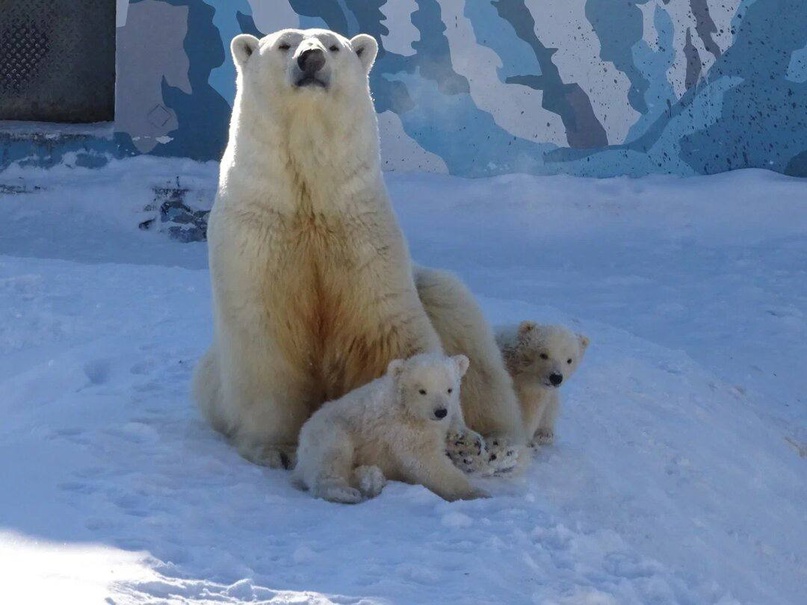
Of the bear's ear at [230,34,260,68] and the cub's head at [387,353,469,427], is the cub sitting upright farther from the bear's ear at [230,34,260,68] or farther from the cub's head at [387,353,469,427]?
the cub's head at [387,353,469,427]

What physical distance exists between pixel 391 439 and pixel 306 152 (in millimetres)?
909

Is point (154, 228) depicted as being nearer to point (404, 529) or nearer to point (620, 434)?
point (620, 434)

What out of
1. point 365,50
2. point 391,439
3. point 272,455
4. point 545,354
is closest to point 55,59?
point 365,50

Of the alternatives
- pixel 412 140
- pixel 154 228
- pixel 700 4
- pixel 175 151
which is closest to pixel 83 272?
pixel 154 228

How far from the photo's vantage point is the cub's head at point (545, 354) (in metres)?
4.31

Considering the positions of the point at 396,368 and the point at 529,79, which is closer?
the point at 396,368

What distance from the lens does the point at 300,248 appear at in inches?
149

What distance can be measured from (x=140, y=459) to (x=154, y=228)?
5076 mm

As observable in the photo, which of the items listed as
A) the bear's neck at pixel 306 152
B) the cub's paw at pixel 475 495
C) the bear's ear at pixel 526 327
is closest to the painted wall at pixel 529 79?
the bear's ear at pixel 526 327

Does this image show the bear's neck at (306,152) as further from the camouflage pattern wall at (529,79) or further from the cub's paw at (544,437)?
the camouflage pattern wall at (529,79)

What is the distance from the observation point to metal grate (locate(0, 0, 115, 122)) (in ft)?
32.4

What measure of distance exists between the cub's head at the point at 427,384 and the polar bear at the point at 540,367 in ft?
2.60

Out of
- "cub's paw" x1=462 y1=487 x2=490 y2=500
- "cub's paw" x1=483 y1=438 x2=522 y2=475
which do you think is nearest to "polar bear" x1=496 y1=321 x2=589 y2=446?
"cub's paw" x1=483 y1=438 x2=522 y2=475

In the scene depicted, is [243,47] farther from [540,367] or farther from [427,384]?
[540,367]
